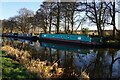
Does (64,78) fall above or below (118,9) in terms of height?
below

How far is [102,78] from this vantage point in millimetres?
10703

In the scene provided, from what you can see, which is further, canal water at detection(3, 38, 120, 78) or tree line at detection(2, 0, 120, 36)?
tree line at detection(2, 0, 120, 36)

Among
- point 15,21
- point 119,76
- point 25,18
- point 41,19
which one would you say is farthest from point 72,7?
point 15,21

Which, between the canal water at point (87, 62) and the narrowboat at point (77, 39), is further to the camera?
the narrowboat at point (77, 39)

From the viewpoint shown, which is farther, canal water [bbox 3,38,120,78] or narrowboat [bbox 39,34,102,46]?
narrowboat [bbox 39,34,102,46]

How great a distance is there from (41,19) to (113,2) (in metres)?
25.2

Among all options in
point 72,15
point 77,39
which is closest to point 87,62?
point 77,39

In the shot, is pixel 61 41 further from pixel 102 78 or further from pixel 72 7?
pixel 102 78

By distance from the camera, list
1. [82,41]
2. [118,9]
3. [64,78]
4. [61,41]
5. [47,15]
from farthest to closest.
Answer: [47,15], [61,41], [118,9], [82,41], [64,78]

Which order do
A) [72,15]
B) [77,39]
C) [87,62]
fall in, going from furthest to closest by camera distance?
[72,15] → [77,39] → [87,62]

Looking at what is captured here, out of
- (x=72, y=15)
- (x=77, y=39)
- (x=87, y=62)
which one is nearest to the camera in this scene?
(x=87, y=62)

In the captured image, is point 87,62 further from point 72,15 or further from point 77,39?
point 72,15

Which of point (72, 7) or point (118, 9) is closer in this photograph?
point (118, 9)

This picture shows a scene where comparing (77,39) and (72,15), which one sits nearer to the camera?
(77,39)
